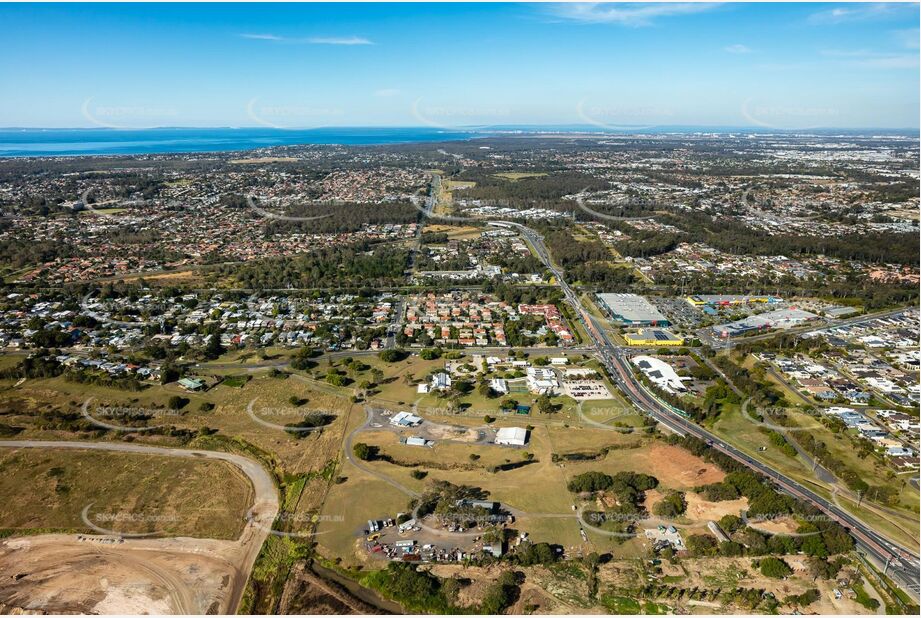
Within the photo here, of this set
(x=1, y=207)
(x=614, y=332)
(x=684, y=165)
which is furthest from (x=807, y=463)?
(x=684, y=165)

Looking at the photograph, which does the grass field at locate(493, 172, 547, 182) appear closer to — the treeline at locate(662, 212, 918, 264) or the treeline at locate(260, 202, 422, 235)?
the treeline at locate(260, 202, 422, 235)

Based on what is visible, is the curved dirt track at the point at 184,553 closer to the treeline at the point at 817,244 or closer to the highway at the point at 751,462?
the highway at the point at 751,462

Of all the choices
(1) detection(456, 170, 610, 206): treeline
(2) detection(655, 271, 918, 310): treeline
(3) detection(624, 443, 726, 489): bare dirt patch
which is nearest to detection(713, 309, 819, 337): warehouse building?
(2) detection(655, 271, 918, 310): treeline

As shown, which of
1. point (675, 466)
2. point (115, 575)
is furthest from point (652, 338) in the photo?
point (115, 575)

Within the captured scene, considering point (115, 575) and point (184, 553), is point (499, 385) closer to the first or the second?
point (184, 553)

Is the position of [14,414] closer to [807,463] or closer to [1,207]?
[807,463]
